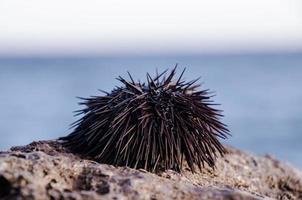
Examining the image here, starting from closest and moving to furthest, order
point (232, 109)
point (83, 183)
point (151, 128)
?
point (83, 183), point (151, 128), point (232, 109)

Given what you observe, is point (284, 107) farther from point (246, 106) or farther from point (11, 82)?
point (11, 82)

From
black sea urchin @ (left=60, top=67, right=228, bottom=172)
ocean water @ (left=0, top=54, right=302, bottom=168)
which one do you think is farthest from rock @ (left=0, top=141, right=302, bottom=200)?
ocean water @ (left=0, top=54, right=302, bottom=168)

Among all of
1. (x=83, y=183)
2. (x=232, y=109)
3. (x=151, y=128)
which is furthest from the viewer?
(x=232, y=109)

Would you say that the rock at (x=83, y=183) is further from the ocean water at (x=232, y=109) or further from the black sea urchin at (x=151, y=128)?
the ocean water at (x=232, y=109)

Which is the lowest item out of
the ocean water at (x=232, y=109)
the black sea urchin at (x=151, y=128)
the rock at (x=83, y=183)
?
the rock at (x=83, y=183)

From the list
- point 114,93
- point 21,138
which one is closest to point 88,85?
point 21,138

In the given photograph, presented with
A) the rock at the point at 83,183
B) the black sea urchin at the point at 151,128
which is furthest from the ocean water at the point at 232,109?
the rock at the point at 83,183

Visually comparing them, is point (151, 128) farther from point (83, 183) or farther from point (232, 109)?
point (232, 109)

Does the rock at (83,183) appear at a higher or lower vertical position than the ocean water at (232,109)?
lower

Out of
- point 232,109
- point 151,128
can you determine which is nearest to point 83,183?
point 151,128
